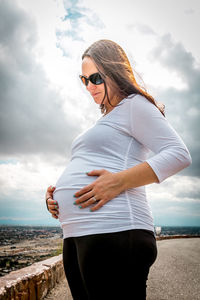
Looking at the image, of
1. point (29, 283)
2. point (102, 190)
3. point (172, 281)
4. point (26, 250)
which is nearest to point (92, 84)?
point (102, 190)

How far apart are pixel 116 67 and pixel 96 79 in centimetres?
16

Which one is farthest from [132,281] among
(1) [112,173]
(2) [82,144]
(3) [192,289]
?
(3) [192,289]

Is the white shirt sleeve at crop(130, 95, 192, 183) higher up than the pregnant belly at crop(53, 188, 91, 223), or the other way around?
the white shirt sleeve at crop(130, 95, 192, 183)

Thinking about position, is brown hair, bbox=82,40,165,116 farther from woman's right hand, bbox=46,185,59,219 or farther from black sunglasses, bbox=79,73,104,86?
woman's right hand, bbox=46,185,59,219

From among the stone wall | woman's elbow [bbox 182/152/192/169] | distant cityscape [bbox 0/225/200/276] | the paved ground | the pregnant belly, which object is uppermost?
woman's elbow [bbox 182/152/192/169]

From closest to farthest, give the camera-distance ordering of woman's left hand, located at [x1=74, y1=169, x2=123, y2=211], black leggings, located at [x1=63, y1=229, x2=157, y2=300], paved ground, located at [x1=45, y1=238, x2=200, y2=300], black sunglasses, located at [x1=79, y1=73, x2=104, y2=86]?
1. black leggings, located at [x1=63, y1=229, x2=157, y2=300]
2. woman's left hand, located at [x1=74, y1=169, x2=123, y2=211]
3. black sunglasses, located at [x1=79, y1=73, x2=104, y2=86]
4. paved ground, located at [x1=45, y1=238, x2=200, y2=300]

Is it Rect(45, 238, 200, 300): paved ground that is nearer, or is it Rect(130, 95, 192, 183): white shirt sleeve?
Rect(130, 95, 192, 183): white shirt sleeve

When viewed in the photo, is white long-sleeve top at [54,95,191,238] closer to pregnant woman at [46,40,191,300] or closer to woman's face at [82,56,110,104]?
pregnant woman at [46,40,191,300]

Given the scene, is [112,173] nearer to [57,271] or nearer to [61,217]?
[61,217]

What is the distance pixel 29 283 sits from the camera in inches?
98.0

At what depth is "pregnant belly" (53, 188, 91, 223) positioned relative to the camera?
103 cm

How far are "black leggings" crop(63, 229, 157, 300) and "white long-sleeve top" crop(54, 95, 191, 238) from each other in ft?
0.17

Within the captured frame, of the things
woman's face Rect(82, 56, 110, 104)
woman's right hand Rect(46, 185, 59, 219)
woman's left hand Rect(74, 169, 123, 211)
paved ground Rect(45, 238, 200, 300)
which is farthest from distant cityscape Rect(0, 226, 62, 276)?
woman's face Rect(82, 56, 110, 104)

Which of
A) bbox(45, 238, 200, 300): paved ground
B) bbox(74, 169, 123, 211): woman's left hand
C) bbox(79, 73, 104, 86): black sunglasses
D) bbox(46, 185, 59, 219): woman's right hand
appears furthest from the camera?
bbox(45, 238, 200, 300): paved ground
